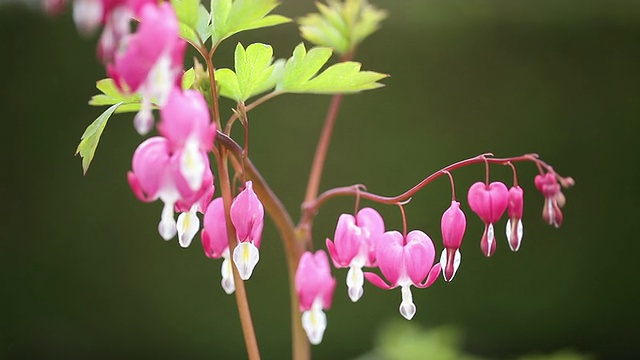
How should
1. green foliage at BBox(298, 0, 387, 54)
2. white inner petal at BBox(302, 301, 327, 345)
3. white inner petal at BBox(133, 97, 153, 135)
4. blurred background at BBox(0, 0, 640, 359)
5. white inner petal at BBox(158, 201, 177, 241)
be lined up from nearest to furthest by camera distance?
white inner petal at BBox(133, 97, 153, 135) → white inner petal at BBox(158, 201, 177, 241) → white inner petal at BBox(302, 301, 327, 345) → green foliage at BBox(298, 0, 387, 54) → blurred background at BBox(0, 0, 640, 359)

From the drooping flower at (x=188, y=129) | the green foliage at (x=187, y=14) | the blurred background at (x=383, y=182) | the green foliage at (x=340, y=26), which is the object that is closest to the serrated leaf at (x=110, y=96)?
the green foliage at (x=187, y=14)

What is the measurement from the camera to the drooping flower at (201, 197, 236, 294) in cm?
76

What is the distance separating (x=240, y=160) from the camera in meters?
0.71

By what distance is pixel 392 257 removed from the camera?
73 cm

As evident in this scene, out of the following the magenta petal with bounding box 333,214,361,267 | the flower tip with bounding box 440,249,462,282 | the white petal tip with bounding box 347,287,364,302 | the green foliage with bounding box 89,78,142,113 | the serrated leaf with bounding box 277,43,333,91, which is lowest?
the white petal tip with bounding box 347,287,364,302

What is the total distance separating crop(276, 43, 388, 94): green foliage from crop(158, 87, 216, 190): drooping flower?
0.29m

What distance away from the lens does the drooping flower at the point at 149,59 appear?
1.56 ft

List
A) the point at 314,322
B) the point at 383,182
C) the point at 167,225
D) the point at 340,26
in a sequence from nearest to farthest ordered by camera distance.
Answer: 1. the point at 167,225
2. the point at 314,322
3. the point at 340,26
4. the point at 383,182

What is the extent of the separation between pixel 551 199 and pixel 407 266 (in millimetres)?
189

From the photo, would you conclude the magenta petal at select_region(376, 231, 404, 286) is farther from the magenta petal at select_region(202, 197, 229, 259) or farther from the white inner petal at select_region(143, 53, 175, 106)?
the white inner petal at select_region(143, 53, 175, 106)

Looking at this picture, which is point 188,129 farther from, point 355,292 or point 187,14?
point 355,292

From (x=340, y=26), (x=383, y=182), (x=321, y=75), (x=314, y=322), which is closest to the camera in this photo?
(x=314, y=322)

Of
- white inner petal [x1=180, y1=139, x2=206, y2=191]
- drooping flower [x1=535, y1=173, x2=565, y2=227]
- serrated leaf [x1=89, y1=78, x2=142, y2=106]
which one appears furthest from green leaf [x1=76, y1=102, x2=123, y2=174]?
drooping flower [x1=535, y1=173, x2=565, y2=227]

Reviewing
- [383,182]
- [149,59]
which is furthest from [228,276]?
[383,182]
